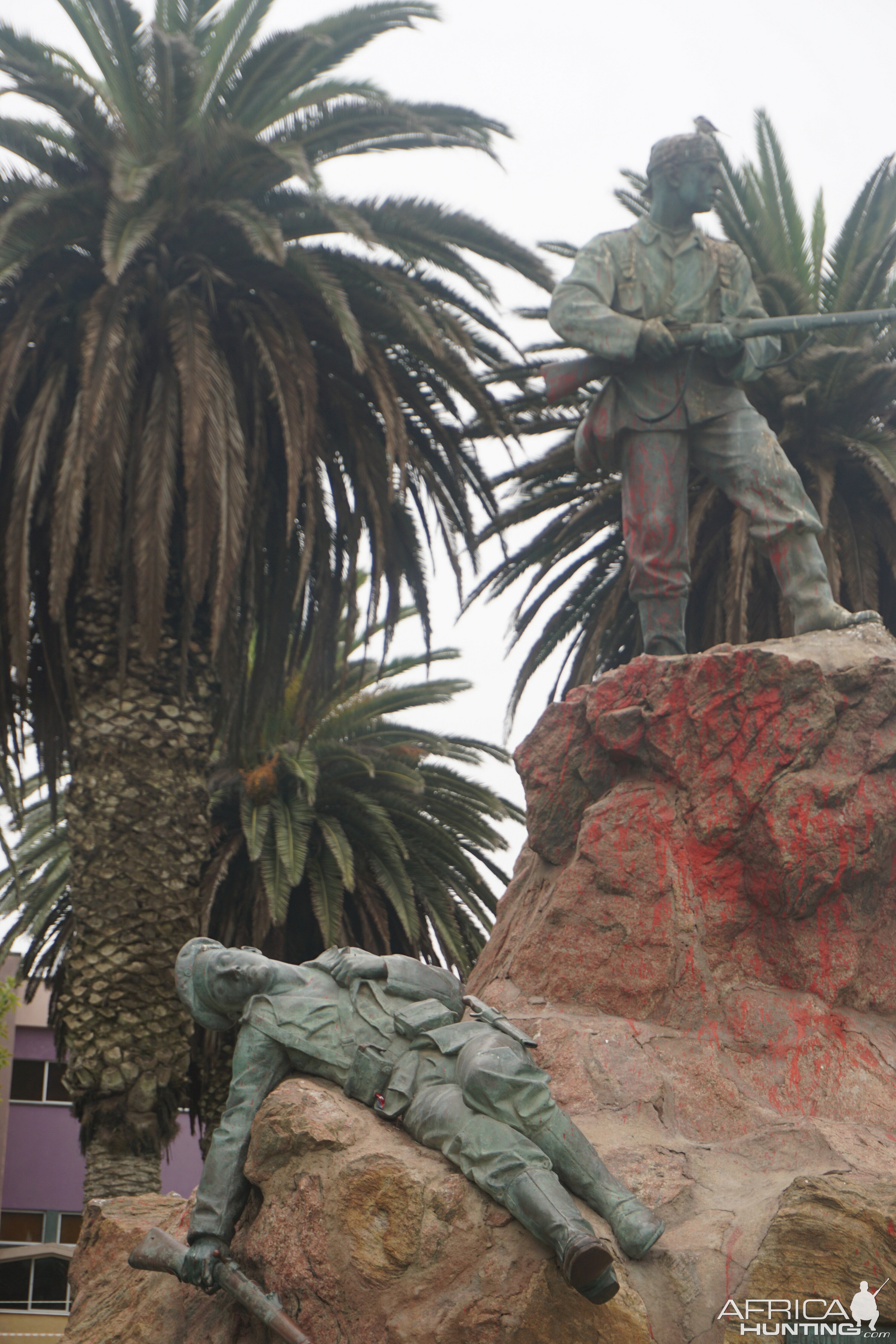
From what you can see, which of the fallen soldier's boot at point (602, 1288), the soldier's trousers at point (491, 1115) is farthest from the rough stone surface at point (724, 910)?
the fallen soldier's boot at point (602, 1288)

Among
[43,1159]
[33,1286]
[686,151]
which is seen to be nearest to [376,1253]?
[686,151]

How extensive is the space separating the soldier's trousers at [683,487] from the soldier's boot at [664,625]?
0.10ft

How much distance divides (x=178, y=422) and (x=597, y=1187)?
6310mm

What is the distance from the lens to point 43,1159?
76.0ft

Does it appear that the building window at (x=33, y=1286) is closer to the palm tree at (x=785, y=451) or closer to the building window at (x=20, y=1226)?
the building window at (x=20, y=1226)

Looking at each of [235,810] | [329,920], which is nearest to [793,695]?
[329,920]

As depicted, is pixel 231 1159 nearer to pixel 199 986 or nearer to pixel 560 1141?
pixel 199 986

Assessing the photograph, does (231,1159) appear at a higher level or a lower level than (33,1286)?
higher

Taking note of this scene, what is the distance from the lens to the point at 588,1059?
4.88m

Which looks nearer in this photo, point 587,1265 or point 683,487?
point 587,1265

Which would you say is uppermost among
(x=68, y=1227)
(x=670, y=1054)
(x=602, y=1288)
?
(x=670, y=1054)

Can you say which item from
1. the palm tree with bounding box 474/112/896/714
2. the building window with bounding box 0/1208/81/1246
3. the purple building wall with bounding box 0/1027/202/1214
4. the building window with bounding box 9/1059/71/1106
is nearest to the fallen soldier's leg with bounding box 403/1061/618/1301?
the palm tree with bounding box 474/112/896/714

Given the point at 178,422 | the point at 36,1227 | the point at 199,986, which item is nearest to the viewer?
the point at 199,986

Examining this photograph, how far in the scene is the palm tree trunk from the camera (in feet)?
27.7
